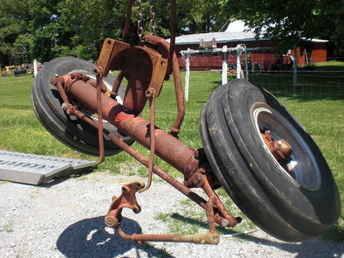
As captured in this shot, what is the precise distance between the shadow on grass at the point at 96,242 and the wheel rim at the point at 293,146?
1.39m

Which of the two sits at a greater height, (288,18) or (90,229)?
(288,18)

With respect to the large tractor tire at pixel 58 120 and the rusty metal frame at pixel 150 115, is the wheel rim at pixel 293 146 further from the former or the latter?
the large tractor tire at pixel 58 120

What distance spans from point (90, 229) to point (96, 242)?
0.88 ft

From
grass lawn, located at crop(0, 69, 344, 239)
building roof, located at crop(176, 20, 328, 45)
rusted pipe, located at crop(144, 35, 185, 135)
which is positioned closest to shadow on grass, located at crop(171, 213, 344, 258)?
grass lawn, located at crop(0, 69, 344, 239)

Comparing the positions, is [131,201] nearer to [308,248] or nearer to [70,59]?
[70,59]

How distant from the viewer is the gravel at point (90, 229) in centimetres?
357

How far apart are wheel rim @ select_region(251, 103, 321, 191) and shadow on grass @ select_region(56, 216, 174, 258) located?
1.39 metres

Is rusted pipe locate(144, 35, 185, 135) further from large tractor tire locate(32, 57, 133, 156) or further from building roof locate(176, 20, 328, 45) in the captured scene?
building roof locate(176, 20, 328, 45)

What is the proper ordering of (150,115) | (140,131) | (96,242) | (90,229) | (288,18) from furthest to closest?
(288,18) → (90,229) → (96,242) → (140,131) → (150,115)

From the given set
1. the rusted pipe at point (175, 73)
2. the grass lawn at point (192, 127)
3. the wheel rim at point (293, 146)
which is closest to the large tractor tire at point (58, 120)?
the rusted pipe at point (175, 73)

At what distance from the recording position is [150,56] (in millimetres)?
2660

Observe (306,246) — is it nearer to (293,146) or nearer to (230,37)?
(293,146)

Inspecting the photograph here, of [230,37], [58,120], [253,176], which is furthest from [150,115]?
[230,37]

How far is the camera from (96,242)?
3.83 metres
